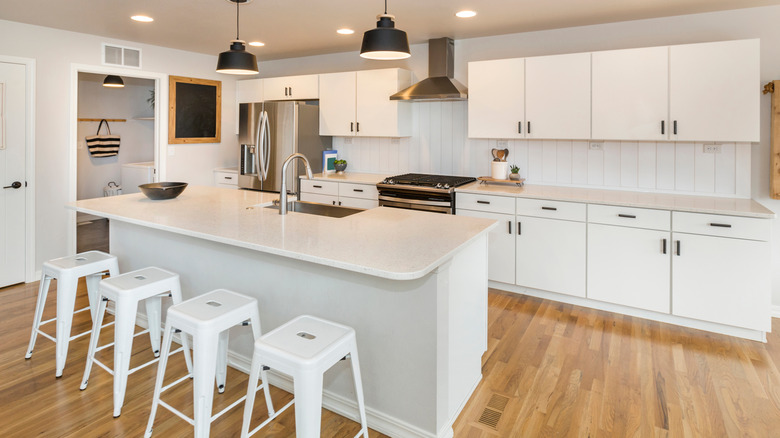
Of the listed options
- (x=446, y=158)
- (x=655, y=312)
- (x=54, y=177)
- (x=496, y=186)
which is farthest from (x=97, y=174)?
(x=655, y=312)

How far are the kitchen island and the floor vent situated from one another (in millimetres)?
130

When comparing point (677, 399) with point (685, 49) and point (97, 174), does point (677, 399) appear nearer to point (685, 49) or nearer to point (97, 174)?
point (685, 49)

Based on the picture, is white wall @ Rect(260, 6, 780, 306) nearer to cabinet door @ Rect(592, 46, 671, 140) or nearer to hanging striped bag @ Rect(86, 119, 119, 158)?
cabinet door @ Rect(592, 46, 671, 140)

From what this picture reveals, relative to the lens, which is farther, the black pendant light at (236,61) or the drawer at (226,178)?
the drawer at (226,178)

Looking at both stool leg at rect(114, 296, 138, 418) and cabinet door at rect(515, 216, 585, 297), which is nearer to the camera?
stool leg at rect(114, 296, 138, 418)

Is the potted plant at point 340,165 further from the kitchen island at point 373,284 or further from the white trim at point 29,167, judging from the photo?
the white trim at point 29,167

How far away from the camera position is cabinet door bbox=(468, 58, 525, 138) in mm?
4000

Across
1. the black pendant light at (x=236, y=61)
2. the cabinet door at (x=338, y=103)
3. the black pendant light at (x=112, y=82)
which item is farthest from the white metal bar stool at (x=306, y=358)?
the black pendant light at (x=112, y=82)

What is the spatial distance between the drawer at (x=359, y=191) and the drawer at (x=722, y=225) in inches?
103

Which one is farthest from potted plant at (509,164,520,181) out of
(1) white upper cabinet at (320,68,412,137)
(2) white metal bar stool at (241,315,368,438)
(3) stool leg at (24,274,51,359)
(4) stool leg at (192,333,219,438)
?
(3) stool leg at (24,274,51,359)

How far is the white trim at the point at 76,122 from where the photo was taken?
4.48 m

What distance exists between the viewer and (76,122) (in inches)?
176

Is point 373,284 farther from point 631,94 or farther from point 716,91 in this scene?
point 716,91

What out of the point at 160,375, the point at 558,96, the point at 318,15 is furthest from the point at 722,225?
the point at 160,375
